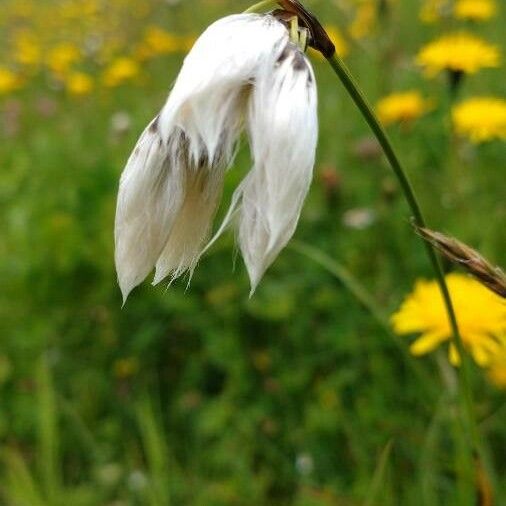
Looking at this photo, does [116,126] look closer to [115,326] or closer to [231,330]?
[115,326]

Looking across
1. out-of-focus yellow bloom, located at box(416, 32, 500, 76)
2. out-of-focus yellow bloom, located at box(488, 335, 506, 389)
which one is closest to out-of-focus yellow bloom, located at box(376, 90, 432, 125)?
out-of-focus yellow bloom, located at box(416, 32, 500, 76)

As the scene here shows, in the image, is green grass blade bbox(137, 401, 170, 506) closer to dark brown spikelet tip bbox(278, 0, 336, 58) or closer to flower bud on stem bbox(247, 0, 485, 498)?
flower bud on stem bbox(247, 0, 485, 498)

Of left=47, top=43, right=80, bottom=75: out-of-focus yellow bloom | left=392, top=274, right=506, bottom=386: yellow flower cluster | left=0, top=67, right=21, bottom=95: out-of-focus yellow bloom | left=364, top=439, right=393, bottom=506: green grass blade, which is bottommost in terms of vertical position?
left=364, top=439, right=393, bottom=506: green grass blade

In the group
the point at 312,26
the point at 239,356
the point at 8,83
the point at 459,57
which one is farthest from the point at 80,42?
the point at 312,26

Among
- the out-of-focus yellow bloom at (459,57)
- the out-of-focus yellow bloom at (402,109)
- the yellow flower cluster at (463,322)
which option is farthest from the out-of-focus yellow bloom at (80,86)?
the yellow flower cluster at (463,322)

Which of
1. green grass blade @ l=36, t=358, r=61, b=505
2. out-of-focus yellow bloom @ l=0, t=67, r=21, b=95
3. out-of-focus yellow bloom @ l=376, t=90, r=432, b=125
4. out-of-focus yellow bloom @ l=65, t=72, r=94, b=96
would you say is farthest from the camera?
out-of-focus yellow bloom @ l=0, t=67, r=21, b=95

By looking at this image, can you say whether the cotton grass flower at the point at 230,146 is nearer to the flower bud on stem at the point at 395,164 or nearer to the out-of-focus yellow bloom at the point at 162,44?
the flower bud on stem at the point at 395,164

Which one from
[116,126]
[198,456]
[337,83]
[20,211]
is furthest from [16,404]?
[337,83]

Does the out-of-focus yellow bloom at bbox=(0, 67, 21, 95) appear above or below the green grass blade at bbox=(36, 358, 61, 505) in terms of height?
above
